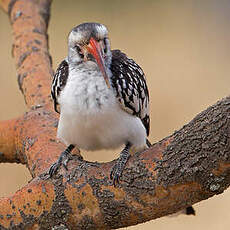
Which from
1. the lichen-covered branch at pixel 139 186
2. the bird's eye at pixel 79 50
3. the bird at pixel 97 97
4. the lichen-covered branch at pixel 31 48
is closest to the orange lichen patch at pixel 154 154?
the lichen-covered branch at pixel 139 186

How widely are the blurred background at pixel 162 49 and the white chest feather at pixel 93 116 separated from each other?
166cm

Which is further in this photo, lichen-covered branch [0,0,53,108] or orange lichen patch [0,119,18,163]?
lichen-covered branch [0,0,53,108]

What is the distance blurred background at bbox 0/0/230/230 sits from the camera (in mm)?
3803

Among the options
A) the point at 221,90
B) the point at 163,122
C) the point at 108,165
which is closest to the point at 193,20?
the point at 221,90

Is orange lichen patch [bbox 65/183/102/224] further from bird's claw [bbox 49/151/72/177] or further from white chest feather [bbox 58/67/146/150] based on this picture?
white chest feather [bbox 58/67/146/150]

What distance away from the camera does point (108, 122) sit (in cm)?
184

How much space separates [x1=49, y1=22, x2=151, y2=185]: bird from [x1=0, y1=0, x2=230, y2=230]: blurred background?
1.65m

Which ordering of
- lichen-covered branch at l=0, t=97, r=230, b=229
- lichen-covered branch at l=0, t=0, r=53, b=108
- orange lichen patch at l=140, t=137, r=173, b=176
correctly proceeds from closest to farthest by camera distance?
lichen-covered branch at l=0, t=97, r=230, b=229, orange lichen patch at l=140, t=137, r=173, b=176, lichen-covered branch at l=0, t=0, r=53, b=108

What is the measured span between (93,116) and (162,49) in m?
2.36

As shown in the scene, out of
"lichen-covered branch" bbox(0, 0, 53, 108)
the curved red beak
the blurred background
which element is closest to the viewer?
the curved red beak

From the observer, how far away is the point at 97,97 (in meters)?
1.80

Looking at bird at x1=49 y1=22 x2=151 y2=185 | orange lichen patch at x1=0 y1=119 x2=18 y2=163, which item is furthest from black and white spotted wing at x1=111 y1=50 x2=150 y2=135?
orange lichen patch at x1=0 y1=119 x2=18 y2=163

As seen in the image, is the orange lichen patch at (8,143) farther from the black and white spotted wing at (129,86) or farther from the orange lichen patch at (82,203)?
the orange lichen patch at (82,203)

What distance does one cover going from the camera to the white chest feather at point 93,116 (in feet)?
5.92
